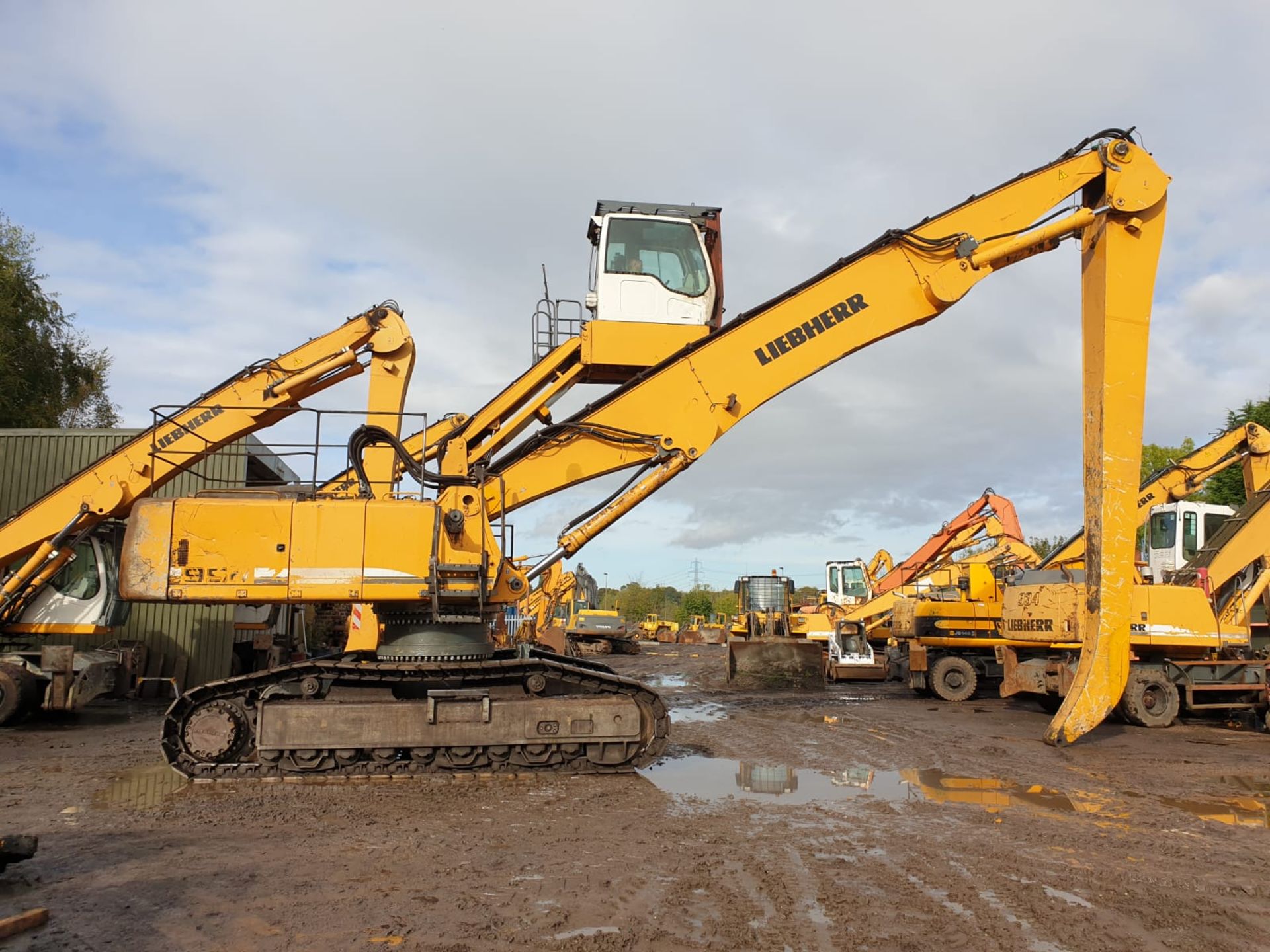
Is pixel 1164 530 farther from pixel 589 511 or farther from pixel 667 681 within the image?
pixel 589 511

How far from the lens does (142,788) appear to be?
27.5 feet

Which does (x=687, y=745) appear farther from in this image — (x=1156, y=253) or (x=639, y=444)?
(x=1156, y=253)

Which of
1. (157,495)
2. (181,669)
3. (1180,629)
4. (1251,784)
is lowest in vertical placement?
(1251,784)

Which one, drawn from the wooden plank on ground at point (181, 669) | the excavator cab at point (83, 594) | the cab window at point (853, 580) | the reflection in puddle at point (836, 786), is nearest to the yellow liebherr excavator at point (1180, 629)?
the reflection in puddle at point (836, 786)

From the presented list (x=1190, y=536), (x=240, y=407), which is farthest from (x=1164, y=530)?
(x=240, y=407)

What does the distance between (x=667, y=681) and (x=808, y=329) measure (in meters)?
13.5

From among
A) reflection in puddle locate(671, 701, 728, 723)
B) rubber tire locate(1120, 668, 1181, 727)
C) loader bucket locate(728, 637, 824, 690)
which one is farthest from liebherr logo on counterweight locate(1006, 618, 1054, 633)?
loader bucket locate(728, 637, 824, 690)

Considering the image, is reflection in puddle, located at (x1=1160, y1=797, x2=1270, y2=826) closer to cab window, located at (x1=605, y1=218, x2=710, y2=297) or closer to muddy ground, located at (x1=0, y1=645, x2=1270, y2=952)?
muddy ground, located at (x1=0, y1=645, x2=1270, y2=952)

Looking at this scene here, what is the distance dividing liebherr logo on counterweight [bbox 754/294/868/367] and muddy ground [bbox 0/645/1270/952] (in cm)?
452

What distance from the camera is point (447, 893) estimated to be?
537cm

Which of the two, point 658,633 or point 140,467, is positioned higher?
point 140,467

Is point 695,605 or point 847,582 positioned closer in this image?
point 847,582

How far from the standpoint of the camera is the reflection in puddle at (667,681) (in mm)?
20203

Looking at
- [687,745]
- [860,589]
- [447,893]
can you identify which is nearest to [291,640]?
[687,745]
